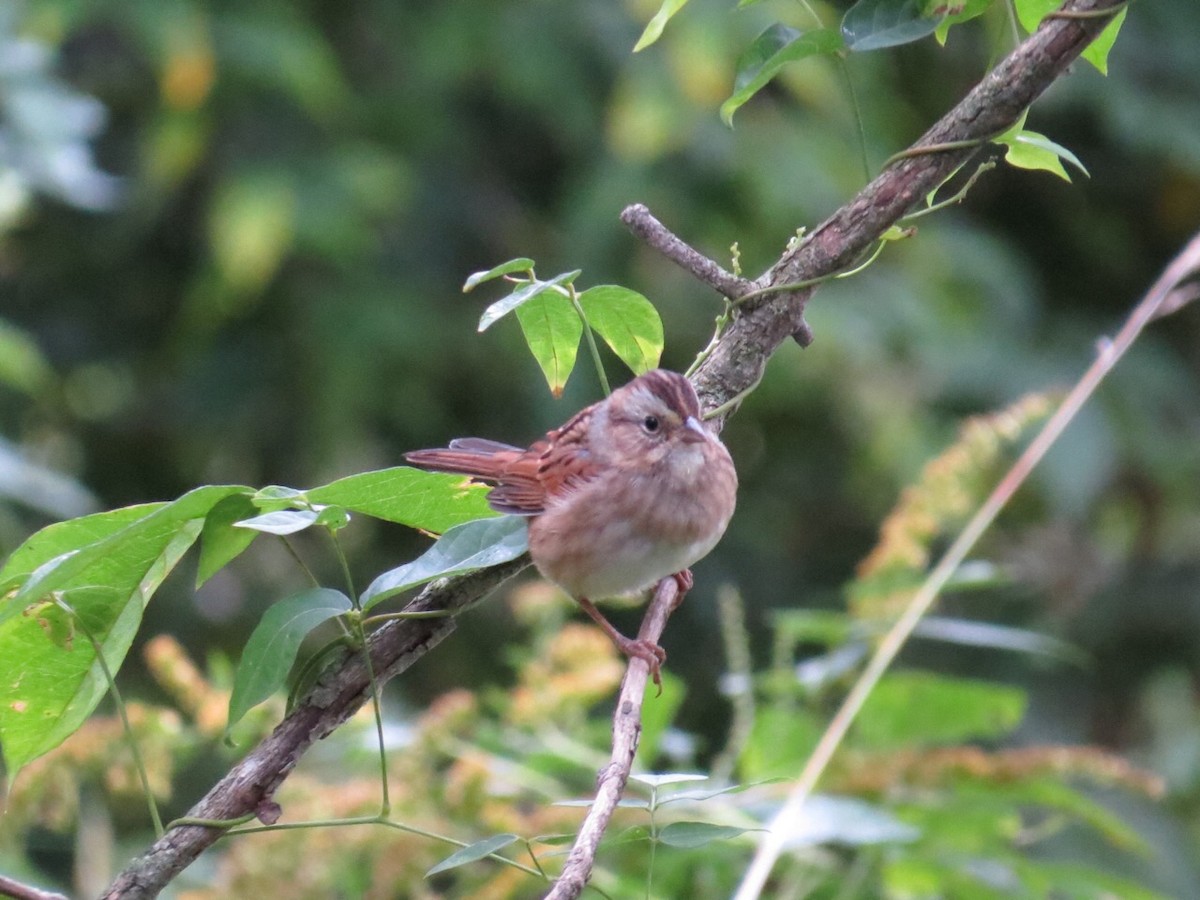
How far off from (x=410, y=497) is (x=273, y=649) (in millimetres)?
200

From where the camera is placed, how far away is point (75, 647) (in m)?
1.25

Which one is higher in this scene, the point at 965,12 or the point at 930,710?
the point at 965,12

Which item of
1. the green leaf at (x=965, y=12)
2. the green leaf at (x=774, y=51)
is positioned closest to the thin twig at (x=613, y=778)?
the green leaf at (x=774, y=51)

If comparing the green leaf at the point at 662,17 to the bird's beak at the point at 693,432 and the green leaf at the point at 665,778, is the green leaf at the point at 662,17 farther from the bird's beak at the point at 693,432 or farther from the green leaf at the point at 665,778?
the green leaf at the point at 665,778

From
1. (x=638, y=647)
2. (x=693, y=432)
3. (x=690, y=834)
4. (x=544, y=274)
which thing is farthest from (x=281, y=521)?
(x=544, y=274)

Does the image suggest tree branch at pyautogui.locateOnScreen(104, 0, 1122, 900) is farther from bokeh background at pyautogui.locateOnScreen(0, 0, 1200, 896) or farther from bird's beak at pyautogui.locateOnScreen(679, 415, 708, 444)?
bokeh background at pyautogui.locateOnScreen(0, 0, 1200, 896)

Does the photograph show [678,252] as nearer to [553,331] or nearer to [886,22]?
[553,331]

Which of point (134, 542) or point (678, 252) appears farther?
point (678, 252)

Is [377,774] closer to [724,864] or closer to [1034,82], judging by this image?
[724,864]

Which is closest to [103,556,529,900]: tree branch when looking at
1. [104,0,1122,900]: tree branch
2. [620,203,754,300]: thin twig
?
[104,0,1122,900]: tree branch

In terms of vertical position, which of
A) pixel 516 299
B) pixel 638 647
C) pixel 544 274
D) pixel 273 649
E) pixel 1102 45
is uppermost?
pixel 1102 45

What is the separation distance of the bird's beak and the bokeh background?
2886mm

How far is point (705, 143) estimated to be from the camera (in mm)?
5105

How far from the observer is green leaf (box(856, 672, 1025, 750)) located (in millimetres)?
2246
